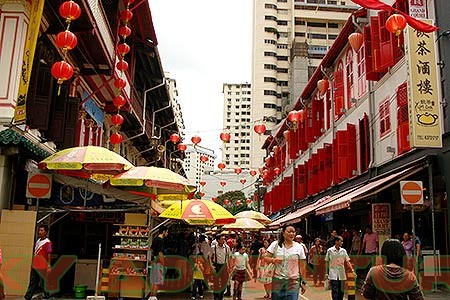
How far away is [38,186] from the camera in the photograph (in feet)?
38.6

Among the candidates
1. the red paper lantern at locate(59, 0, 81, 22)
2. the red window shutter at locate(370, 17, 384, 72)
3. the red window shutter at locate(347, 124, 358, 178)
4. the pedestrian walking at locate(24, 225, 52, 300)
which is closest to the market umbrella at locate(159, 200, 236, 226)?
the pedestrian walking at locate(24, 225, 52, 300)

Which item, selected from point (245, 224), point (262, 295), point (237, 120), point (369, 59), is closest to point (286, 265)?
point (262, 295)

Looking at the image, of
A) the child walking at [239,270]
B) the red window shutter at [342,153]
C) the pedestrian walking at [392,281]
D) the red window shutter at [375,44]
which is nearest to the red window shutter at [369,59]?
the red window shutter at [375,44]

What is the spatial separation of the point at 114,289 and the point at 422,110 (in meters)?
8.80

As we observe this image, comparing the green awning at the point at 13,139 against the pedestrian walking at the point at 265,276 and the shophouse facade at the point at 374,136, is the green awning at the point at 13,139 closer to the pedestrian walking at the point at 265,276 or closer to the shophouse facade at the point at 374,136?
the pedestrian walking at the point at 265,276

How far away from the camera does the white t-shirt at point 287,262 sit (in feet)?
24.6

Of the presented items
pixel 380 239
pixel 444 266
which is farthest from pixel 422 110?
pixel 380 239

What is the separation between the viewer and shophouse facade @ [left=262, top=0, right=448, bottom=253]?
13.2m

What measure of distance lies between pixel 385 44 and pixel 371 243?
6336 millimetres

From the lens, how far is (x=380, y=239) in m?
16.5

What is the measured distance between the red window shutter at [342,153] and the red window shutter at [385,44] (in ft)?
14.5

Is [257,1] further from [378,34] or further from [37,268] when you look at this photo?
[37,268]

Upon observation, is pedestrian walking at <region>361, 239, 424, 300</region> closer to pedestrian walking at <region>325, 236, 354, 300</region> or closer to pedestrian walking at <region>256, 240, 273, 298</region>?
pedestrian walking at <region>256, 240, 273, 298</region>

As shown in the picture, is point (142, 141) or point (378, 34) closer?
point (378, 34)
